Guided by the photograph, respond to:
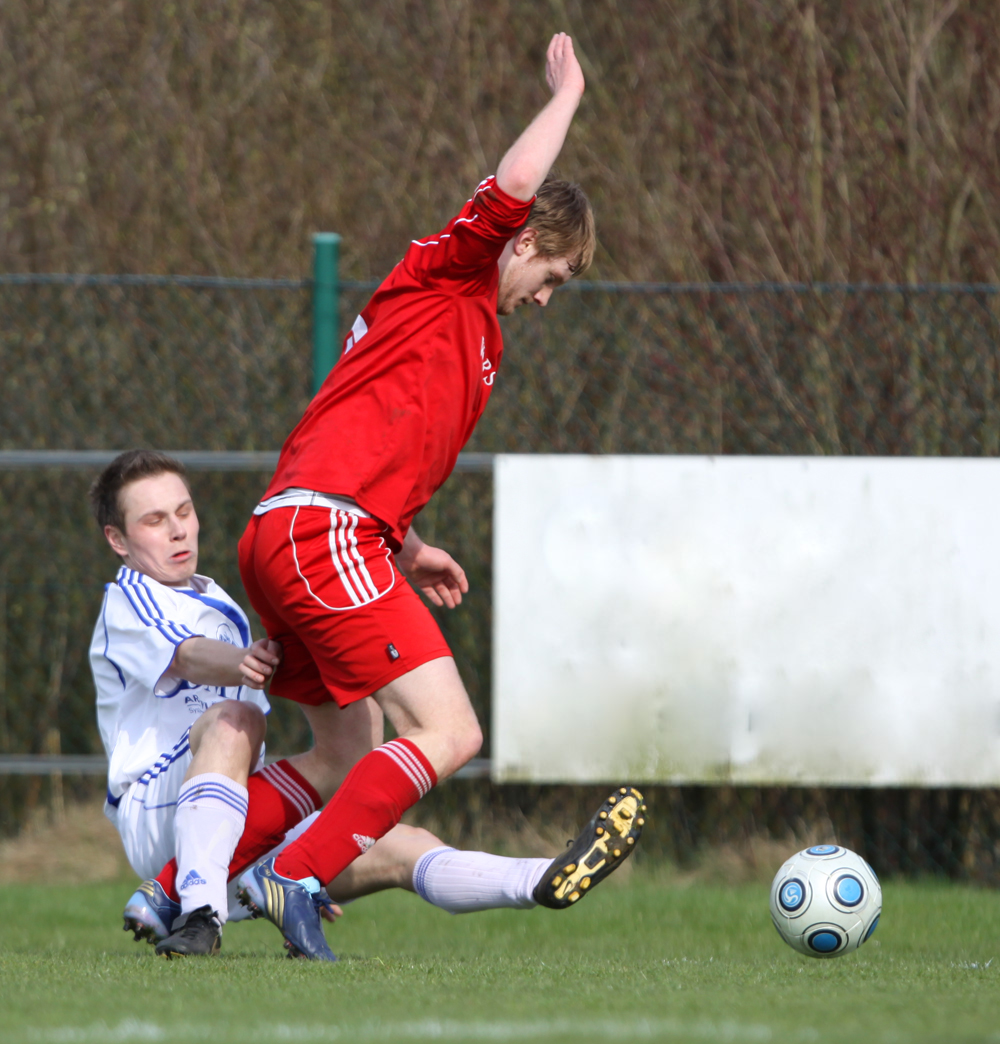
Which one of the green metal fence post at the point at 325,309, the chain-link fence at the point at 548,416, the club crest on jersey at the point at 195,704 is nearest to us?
the club crest on jersey at the point at 195,704

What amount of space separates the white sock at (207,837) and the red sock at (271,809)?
0.61ft

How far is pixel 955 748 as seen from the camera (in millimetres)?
5137

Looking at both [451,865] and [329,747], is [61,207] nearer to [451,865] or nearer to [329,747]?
[329,747]

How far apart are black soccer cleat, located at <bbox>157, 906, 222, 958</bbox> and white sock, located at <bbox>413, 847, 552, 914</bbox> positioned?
1.58 feet

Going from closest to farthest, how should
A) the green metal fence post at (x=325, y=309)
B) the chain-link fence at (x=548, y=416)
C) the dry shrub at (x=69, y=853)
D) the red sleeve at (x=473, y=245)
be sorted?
the red sleeve at (x=473, y=245), the green metal fence post at (x=325, y=309), the chain-link fence at (x=548, y=416), the dry shrub at (x=69, y=853)

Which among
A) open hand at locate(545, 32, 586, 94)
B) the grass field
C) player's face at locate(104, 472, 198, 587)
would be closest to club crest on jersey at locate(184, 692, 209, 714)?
player's face at locate(104, 472, 198, 587)

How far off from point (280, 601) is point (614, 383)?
2.65 m

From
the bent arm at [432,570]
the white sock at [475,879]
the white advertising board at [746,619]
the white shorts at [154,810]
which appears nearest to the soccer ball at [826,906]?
the white sock at [475,879]

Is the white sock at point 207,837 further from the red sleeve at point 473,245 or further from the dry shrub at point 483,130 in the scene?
the dry shrub at point 483,130

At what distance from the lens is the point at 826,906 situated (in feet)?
11.2

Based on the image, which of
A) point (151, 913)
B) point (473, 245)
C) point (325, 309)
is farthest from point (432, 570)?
point (325, 309)

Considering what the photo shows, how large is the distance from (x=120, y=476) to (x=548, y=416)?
223cm

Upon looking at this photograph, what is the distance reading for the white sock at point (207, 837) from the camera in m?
3.40

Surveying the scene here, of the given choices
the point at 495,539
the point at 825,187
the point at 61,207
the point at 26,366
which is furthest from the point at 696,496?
the point at 61,207
